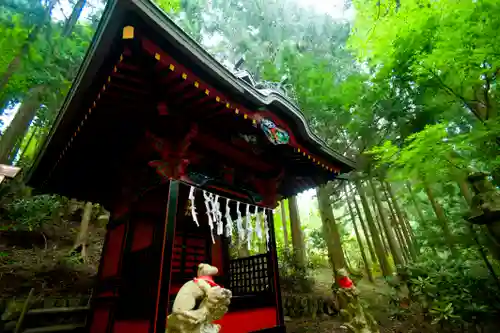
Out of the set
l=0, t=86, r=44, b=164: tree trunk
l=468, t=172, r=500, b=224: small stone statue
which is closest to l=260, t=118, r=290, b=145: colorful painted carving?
l=468, t=172, r=500, b=224: small stone statue

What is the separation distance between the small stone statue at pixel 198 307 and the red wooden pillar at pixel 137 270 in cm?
67

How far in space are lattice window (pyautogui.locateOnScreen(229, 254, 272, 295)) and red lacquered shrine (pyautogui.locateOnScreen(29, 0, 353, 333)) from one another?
0.03 meters

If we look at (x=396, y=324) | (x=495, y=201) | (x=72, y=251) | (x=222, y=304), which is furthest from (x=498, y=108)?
(x=72, y=251)

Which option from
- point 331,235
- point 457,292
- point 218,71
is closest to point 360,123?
point 331,235

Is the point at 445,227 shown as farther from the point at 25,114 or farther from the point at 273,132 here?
the point at 25,114

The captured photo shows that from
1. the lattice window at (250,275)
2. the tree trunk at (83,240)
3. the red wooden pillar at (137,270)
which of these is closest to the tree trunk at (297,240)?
the lattice window at (250,275)

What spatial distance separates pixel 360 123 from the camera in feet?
30.0

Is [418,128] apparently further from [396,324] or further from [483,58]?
[396,324]

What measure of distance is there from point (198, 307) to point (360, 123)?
8.26m

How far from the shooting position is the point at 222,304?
316 centimetres

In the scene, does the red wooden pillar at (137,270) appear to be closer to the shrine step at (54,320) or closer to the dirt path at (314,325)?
the shrine step at (54,320)

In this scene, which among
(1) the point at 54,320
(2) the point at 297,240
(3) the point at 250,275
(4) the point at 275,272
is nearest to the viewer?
(4) the point at 275,272

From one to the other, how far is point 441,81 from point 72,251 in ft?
44.8

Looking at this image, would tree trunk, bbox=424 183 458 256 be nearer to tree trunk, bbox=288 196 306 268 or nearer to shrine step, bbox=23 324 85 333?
tree trunk, bbox=288 196 306 268
